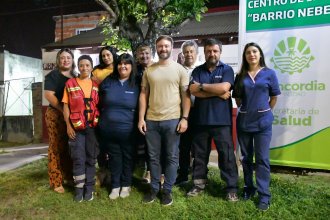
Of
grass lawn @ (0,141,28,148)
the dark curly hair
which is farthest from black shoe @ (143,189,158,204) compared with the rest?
grass lawn @ (0,141,28,148)

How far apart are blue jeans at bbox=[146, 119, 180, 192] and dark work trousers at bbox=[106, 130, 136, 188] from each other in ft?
1.02

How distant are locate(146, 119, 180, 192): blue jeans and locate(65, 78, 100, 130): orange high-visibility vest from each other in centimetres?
75

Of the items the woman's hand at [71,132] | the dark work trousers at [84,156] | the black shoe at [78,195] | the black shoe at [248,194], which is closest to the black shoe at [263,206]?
the black shoe at [248,194]

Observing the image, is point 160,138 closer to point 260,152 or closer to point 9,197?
point 260,152

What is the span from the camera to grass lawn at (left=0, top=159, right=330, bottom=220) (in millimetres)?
3994

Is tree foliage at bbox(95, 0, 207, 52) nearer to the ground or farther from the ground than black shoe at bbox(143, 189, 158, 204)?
farther from the ground

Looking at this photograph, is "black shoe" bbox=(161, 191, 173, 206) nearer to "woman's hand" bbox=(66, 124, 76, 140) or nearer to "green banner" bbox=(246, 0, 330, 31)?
"woman's hand" bbox=(66, 124, 76, 140)

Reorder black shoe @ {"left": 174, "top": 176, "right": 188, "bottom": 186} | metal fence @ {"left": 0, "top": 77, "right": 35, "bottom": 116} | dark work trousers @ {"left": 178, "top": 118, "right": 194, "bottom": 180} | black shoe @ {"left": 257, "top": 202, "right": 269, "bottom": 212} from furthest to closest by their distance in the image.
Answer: metal fence @ {"left": 0, "top": 77, "right": 35, "bottom": 116}
black shoe @ {"left": 174, "top": 176, "right": 188, "bottom": 186}
dark work trousers @ {"left": 178, "top": 118, "right": 194, "bottom": 180}
black shoe @ {"left": 257, "top": 202, "right": 269, "bottom": 212}

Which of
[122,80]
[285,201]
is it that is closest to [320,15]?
[285,201]

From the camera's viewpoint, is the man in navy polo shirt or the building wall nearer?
the man in navy polo shirt

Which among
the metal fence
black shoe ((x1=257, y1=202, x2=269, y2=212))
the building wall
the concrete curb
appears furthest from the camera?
the metal fence

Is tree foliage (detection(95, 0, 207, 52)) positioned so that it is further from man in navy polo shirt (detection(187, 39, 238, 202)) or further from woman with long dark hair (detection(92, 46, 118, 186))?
man in navy polo shirt (detection(187, 39, 238, 202))

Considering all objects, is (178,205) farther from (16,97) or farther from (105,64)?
(16,97)

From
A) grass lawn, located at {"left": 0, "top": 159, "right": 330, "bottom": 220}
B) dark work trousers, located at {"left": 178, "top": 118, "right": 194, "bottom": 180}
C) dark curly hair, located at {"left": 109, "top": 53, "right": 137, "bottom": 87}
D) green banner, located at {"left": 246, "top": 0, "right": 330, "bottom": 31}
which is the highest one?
green banner, located at {"left": 246, "top": 0, "right": 330, "bottom": 31}
